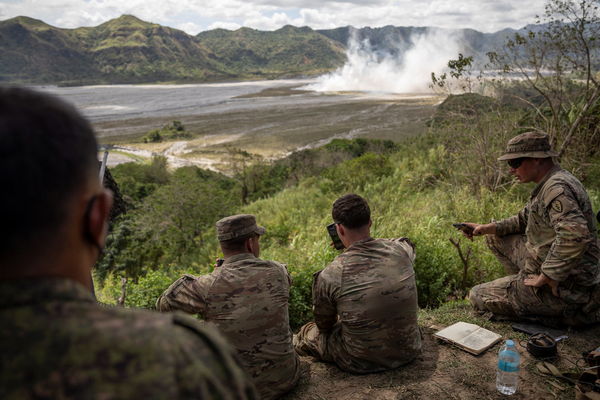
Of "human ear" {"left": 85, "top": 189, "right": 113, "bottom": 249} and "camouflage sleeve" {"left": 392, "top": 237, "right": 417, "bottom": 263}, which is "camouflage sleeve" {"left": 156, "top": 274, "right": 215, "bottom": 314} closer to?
"camouflage sleeve" {"left": 392, "top": 237, "right": 417, "bottom": 263}

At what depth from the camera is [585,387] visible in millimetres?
2883

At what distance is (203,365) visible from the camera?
1.00 meters

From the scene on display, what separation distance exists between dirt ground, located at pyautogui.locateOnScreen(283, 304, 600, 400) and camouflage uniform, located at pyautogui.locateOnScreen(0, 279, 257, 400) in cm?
253

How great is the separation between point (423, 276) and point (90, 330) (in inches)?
196

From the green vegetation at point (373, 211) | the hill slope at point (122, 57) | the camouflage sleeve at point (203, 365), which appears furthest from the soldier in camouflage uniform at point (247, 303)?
the hill slope at point (122, 57)

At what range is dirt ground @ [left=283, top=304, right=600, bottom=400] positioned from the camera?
3184mm

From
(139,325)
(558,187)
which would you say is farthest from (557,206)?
(139,325)

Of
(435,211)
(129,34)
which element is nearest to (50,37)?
(129,34)

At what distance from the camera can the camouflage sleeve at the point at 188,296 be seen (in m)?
3.13

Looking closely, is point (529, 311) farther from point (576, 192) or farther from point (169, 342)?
point (169, 342)

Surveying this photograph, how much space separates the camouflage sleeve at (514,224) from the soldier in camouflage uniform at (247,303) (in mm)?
2639

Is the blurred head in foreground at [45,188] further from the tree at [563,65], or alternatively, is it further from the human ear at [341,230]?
the tree at [563,65]

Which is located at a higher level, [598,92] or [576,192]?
[598,92]

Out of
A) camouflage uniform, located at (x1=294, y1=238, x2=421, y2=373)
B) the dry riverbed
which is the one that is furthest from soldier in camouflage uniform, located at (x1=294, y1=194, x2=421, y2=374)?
the dry riverbed
